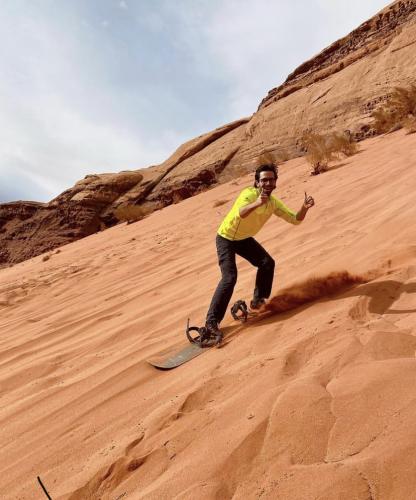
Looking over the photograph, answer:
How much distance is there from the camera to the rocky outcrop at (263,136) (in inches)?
430

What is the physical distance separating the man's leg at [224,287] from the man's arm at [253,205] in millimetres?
366

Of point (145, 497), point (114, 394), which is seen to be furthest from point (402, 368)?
point (114, 394)

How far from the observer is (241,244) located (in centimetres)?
298

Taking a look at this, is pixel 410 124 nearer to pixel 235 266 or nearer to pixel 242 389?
pixel 235 266

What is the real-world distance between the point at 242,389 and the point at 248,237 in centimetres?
133

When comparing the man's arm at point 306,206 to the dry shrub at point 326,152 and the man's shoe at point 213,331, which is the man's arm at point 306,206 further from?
the dry shrub at point 326,152

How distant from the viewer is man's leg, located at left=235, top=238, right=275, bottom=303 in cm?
298

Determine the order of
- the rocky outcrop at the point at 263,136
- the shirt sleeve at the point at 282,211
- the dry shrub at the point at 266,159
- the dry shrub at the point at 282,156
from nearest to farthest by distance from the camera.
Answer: the shirt sleeve at the point at 282,211 < the rocky outcrop at the point at 263,136 < the dry shrub at the point at 266,159 < the dry shrub at the point at 282,156

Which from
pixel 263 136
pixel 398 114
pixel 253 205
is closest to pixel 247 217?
pixel 253 205

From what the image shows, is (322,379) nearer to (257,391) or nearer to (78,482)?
(257,391)

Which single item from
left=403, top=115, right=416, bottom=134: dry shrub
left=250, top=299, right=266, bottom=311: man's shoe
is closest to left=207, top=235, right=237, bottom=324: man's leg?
left=250, top=299, right=266, bottom=311: man's shoe

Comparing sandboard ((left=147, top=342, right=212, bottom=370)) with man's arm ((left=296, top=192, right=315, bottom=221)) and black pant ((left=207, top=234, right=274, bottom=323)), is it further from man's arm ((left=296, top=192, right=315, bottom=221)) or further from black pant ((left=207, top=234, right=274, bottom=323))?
man's arm ((left=296, top=192, right=315, bottom=221))

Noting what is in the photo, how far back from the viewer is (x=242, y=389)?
1871 millimetres

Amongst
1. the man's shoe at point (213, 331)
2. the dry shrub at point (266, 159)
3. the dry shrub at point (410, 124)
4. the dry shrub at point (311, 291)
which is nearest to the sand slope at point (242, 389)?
the dry shrub at point (311, 291)
